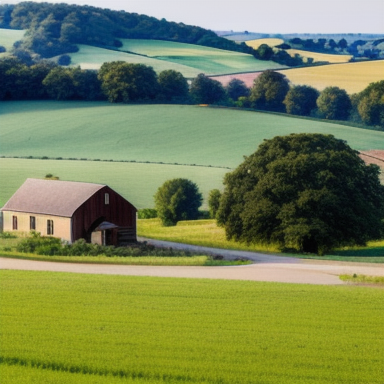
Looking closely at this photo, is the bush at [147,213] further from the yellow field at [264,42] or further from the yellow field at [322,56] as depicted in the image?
the yellow field at [264,42]

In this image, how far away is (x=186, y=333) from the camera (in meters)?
23.5

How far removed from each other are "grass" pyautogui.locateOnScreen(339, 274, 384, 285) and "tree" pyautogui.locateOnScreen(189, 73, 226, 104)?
6782 cm

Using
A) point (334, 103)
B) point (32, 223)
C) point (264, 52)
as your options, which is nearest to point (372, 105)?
point (334, 103)

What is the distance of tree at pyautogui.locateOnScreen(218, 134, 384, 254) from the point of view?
54219 millimetres

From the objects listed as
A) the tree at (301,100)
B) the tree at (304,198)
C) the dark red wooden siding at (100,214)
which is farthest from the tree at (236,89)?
the dark red wooden siding at (100,214)

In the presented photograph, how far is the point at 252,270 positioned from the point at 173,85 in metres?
64.9

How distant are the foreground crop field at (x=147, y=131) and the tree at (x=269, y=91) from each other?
16.2 feet

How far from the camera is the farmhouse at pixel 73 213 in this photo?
5359 cm

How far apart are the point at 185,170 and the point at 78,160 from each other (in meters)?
11.2

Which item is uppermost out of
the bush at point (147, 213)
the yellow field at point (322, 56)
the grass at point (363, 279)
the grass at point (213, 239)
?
the yellow field at point (322, 56)

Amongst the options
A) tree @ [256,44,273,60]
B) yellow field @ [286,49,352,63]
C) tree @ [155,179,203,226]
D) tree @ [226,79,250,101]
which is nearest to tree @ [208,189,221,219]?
tree @ [155,179,203,226]

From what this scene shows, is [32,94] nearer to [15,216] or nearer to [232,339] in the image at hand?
[15,216]

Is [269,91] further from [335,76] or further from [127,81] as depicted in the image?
[127,81]

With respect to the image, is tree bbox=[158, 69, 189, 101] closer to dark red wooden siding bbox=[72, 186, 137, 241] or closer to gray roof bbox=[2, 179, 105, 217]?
gray roof bbox=[2, 179, 105, 217]
